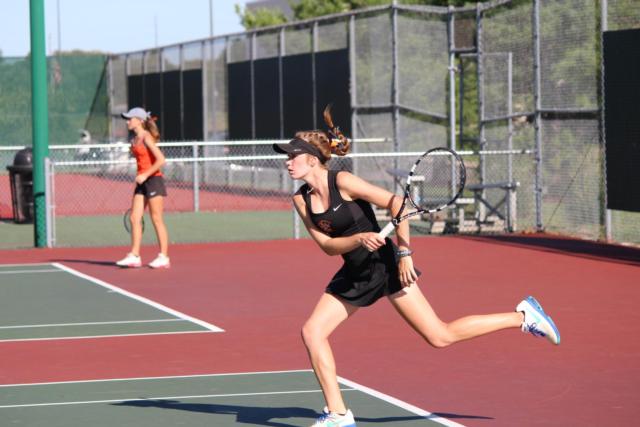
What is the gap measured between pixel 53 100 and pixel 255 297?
28.2 meters

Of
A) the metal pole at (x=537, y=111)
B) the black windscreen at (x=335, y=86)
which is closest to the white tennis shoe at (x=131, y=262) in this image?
the metal pole at (x=537, y=111)

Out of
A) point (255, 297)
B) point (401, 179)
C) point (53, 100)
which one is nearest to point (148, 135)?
point (255, 297)

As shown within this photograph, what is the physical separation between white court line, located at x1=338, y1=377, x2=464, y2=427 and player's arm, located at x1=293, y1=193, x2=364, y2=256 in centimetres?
112

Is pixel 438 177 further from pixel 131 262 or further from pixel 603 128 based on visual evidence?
pixel 131 262

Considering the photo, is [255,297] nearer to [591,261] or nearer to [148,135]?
[148,135]

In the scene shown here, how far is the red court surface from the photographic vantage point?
8.38 metres

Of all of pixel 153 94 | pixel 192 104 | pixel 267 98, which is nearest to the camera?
pixel 267 98

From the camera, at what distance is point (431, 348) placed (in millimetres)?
10164

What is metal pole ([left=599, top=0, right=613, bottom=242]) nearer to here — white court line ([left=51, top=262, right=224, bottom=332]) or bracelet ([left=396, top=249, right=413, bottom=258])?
white court line ([left=51, top=262, right=224, bottom=332])

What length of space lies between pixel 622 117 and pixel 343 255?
406 inches

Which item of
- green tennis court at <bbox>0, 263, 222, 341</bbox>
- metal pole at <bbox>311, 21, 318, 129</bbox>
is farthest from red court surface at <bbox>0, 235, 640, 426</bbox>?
metal pole at <bbox>311, 21, 318, 129</bbox>

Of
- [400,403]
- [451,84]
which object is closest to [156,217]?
[451,84]

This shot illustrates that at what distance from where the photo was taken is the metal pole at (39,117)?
1898 centimetres

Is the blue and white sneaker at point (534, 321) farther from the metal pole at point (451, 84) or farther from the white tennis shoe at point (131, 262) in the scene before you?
the metal pole at point (451, 84)
